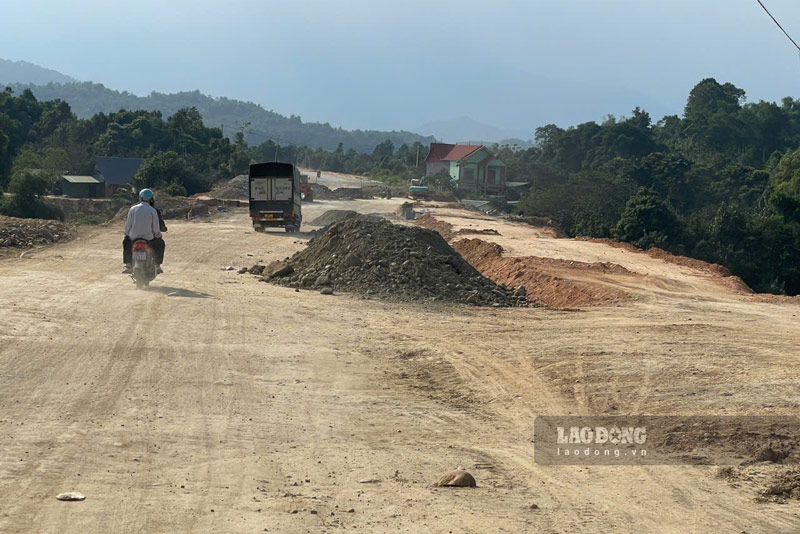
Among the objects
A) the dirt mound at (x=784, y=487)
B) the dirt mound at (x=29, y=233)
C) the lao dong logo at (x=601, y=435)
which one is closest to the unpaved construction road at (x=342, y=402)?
the dirt mound at (x=784, y=487)

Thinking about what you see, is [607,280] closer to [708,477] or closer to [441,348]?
[441,348]

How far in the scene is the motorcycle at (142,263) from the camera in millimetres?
15328

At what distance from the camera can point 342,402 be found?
9.33 meters

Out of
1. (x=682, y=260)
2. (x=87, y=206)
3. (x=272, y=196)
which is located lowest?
(x=87, y=206)

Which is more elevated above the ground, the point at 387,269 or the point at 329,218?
the point at 387,269

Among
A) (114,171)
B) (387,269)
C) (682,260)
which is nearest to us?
(387,269)

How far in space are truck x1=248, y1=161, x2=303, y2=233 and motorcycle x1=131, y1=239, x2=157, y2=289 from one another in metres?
21.4

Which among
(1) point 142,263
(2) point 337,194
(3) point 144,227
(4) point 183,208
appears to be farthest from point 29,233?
(2) point 337,194

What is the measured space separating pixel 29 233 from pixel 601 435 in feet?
63.4

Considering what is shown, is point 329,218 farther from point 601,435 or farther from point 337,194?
point 601,435

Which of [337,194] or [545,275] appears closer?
[545,275]

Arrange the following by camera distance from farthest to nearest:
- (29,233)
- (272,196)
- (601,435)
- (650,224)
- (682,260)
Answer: (650,224), (272,196), (682,260), (29,233), (601,435)

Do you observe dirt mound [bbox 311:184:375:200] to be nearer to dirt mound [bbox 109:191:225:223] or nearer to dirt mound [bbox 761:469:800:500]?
dirt mound [bbox 109:191:225:223]

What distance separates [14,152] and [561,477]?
73.3 meters
